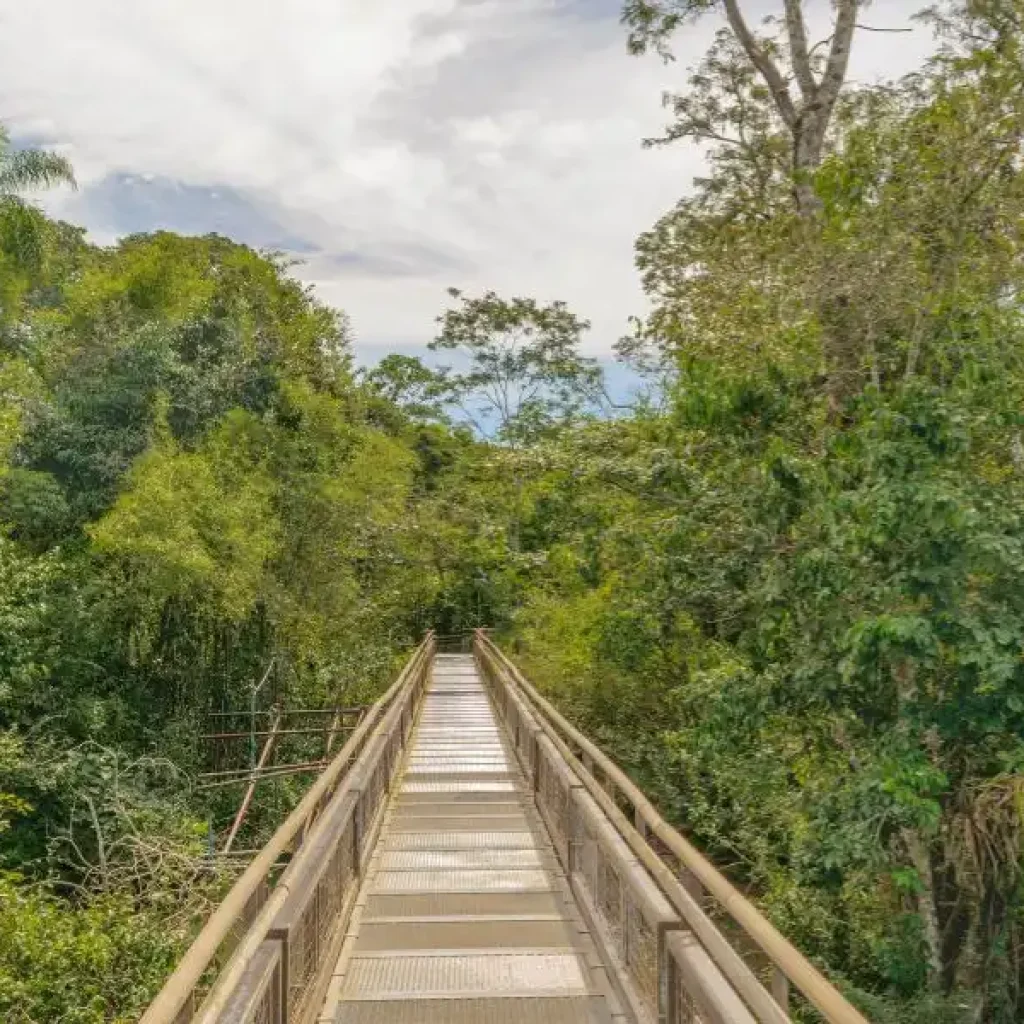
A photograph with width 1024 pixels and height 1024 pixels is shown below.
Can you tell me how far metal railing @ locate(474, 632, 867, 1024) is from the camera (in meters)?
2.99

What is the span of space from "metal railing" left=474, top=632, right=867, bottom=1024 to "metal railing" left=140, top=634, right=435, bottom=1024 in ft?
4.66

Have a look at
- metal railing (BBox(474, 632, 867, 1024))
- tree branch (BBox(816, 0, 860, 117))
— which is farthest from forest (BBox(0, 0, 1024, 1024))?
metal railing (BBox(474, 632, 867, 1024))

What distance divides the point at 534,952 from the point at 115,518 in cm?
1475

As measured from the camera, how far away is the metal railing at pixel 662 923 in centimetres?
299

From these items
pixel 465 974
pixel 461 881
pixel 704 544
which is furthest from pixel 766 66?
pixel 465 974

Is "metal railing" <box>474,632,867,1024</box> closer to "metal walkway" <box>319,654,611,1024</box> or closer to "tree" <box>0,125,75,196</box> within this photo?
"metal walkway" <box>319,654,611,1024</box>

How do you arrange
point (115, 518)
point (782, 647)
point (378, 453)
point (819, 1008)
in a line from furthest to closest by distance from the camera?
point (378, 453) < point (115, 518) < point (782, 647) < point (819, 1008)

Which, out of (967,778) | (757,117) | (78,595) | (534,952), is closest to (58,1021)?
(534,952)

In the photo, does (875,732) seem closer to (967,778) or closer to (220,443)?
(967,778)

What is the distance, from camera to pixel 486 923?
19.0 feet

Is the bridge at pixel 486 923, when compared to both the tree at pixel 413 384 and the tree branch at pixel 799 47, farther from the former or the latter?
the tree at pixel 413 384

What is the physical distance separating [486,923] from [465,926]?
0.13 meters

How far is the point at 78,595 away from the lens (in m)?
19.0

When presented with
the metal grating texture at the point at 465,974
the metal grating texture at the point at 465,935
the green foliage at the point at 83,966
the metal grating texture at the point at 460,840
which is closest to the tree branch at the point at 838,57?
the metal grating texture at the point at 460,840
